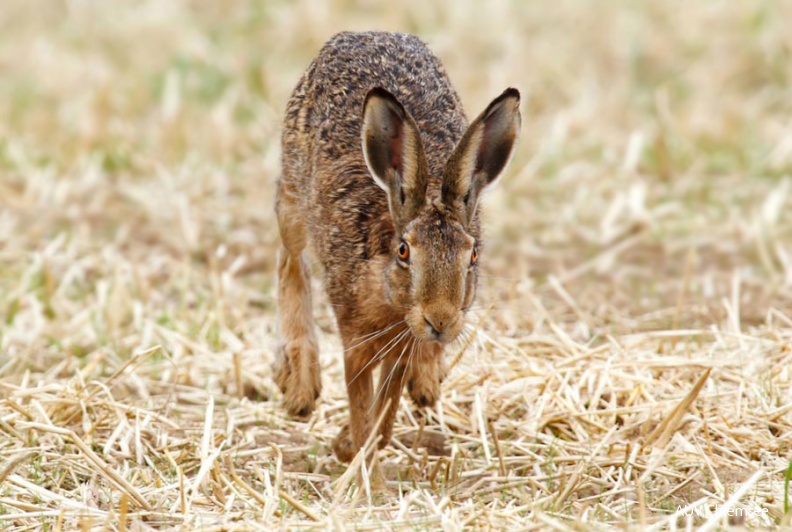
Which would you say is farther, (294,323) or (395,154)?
(294,323)

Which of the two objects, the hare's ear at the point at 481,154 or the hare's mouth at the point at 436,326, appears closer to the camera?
the hare's mouth at the point at 436,326

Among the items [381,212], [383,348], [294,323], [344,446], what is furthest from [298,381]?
[381,212]

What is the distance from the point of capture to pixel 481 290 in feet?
20.5

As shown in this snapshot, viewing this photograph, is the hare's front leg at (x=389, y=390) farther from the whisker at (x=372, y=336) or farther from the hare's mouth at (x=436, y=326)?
the hare's mouth at (x=436, y=326)

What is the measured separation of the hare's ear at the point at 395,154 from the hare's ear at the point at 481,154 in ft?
0.35

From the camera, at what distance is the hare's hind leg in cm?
566

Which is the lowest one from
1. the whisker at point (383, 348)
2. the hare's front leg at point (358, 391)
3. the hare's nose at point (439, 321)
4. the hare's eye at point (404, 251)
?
the hare's front leg at point (358, 391)

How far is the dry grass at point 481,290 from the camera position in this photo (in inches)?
191

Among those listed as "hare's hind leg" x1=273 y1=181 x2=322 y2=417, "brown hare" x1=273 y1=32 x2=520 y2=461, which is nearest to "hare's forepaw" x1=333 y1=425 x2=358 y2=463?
"brown hare" x1=273 y1=32 x2=520 y2=461

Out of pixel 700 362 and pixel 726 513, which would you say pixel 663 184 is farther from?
pixel 726 513

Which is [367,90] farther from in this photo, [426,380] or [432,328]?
[432,328]

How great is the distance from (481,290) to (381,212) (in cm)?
148

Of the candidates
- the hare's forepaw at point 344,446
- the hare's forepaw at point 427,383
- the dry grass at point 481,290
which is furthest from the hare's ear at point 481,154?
the hare's forepaw at point 344,446

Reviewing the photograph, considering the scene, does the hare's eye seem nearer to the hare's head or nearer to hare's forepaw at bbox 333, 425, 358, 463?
the hare's head
